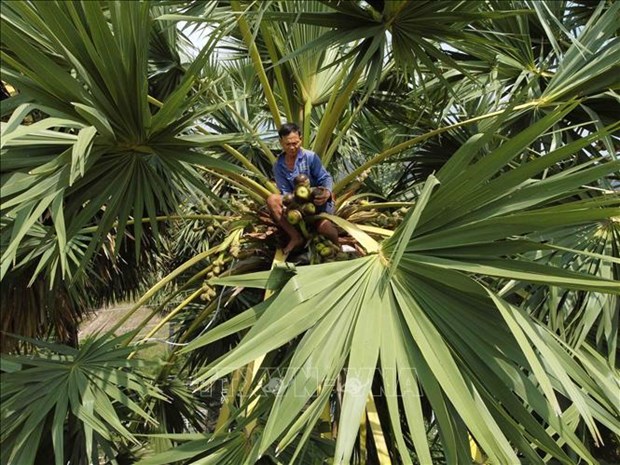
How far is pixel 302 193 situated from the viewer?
2.23 meters

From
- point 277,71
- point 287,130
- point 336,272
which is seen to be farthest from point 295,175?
point 336,272

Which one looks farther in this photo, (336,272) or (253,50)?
(253,50)

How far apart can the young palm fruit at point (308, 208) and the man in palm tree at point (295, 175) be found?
0.13 feet

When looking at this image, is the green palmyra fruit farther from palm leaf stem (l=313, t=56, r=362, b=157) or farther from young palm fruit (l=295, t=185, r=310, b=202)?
palm leaf stem (l=313, t=56, r=362, b=157)

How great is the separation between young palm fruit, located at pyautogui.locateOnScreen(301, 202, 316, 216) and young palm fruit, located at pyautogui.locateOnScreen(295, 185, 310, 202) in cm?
3

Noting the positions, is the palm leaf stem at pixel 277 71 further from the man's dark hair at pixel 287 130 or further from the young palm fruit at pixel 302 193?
the young palm fruit at pixel 302 193

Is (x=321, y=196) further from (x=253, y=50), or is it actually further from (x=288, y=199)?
(x=253, y=50)

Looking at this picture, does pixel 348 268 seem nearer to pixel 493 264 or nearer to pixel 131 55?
pixel 493 264

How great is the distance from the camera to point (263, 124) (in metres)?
4.66

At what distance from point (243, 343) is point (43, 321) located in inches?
56.3

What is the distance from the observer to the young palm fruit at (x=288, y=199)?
2.29 m

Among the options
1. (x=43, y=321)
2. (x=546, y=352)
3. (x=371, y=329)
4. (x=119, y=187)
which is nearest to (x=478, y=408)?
(x=546, y=352)

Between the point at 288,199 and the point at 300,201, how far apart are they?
0.24 ft

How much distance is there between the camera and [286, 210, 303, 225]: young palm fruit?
7.45 feet
